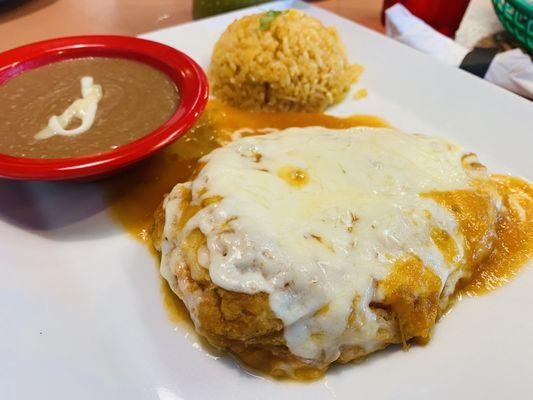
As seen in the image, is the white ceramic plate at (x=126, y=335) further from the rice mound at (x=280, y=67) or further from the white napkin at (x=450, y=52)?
the rice mound at (x=280, y=67)

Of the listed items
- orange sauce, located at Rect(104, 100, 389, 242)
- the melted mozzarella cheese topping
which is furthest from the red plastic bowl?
the melted mozzarella cheese topping

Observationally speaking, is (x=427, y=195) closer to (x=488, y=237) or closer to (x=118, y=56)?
(x=488, y=237)

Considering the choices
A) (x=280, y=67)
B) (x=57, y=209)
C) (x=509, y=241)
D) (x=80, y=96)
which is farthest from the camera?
(x=280, y=67)

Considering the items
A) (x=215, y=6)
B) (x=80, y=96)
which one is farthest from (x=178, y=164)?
(x=215, y=6)

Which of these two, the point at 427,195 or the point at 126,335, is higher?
the point at 427,195

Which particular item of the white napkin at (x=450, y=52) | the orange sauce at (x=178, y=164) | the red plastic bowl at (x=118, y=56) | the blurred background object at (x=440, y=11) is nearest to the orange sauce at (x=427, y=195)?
the orange sauce at (x=178, y=164)

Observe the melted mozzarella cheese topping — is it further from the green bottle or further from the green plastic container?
Answer: the green bottle

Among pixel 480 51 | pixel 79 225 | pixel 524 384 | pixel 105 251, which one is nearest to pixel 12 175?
pixel 79 225
